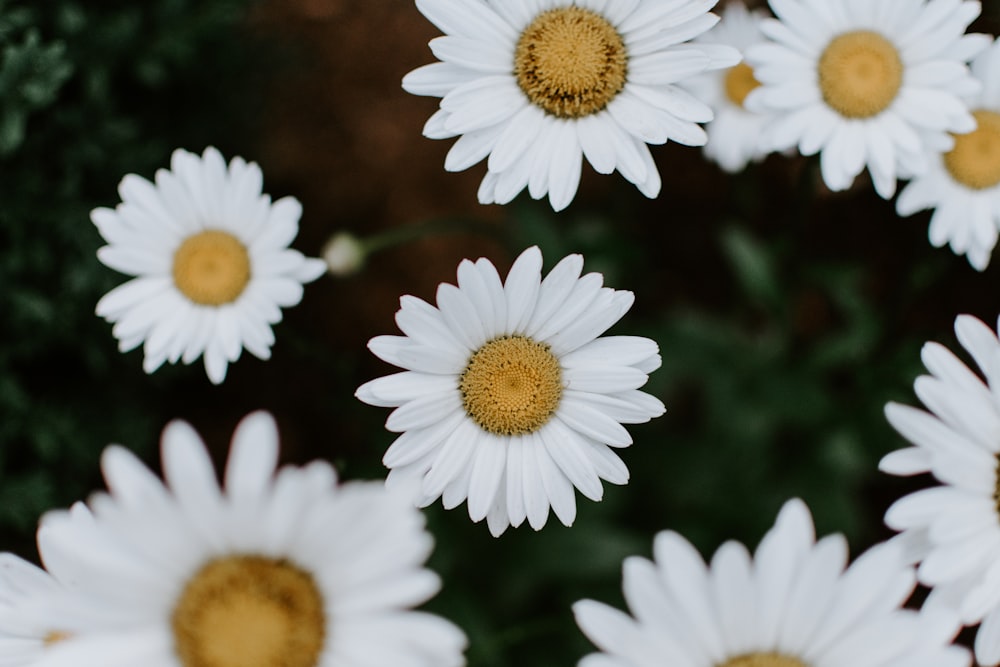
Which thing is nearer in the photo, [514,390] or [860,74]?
[514,390]

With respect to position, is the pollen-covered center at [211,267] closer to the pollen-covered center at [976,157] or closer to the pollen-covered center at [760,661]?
the pollen-covered center at [760,661]

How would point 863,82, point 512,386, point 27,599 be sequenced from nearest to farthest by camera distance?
1. point 27,599
2. point 512,386
3. point 863,82

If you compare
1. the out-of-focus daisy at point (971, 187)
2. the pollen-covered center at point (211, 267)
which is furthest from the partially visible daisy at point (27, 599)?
the out-of-focus daisy at point (971, 187)

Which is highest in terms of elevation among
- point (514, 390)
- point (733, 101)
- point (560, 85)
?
point (733, 101)

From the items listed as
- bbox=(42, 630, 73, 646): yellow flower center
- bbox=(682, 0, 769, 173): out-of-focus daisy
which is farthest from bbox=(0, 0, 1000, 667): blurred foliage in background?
bbox=(42, 630, 73, 646): yellow flower center

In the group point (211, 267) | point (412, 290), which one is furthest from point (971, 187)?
point (412, 290)

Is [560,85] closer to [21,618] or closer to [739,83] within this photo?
[739,83]
